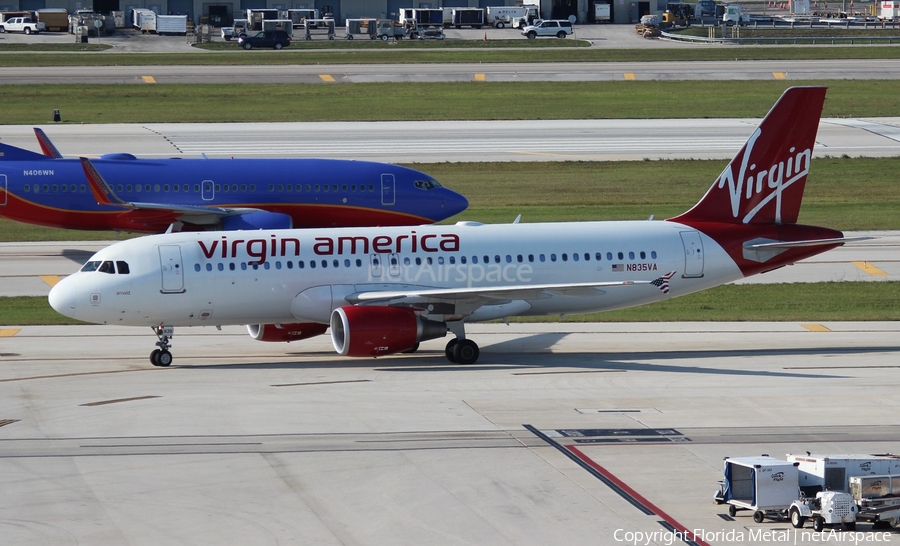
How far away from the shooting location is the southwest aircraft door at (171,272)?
34.1 m

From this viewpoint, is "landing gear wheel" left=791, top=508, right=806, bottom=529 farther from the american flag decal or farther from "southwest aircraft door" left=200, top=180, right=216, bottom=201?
"southwest aircraft door" left=200, top=180, right=216, bottom=201

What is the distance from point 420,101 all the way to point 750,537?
81.5 metres

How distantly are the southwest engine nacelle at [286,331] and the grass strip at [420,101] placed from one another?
55.4 meters

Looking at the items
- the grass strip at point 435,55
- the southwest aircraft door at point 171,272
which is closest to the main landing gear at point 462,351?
Answer: the southwest aircraft door at point 171,272

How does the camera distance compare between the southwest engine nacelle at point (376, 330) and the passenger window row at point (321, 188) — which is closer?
the southwest engine nacelle at point (376, 330)

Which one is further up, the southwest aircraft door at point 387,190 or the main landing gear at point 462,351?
the southwest aircraft door at point 387,190

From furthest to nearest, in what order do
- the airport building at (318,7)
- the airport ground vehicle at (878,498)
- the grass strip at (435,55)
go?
the airport building at (318,7), the grass strip at (435,55), the airport ground vehicle at (878,498)

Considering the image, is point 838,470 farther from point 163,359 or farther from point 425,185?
point 425,185

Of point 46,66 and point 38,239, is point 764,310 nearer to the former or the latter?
point 38,239

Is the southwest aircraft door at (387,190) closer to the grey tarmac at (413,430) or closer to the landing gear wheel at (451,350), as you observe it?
the grey tarmac at (413,430)

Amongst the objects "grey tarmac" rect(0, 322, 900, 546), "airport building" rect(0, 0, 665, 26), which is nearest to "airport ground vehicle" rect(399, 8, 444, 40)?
"airport building" rect(0, 0, 665, 26)

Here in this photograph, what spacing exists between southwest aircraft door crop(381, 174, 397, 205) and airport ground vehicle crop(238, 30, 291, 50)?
278 ft

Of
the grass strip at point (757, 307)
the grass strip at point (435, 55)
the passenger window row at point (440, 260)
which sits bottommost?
the grass strip at point (757, 307)

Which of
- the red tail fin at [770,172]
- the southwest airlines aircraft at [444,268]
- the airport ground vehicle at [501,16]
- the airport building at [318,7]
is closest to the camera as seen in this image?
the southwest airlines aircraft at [444,268]
